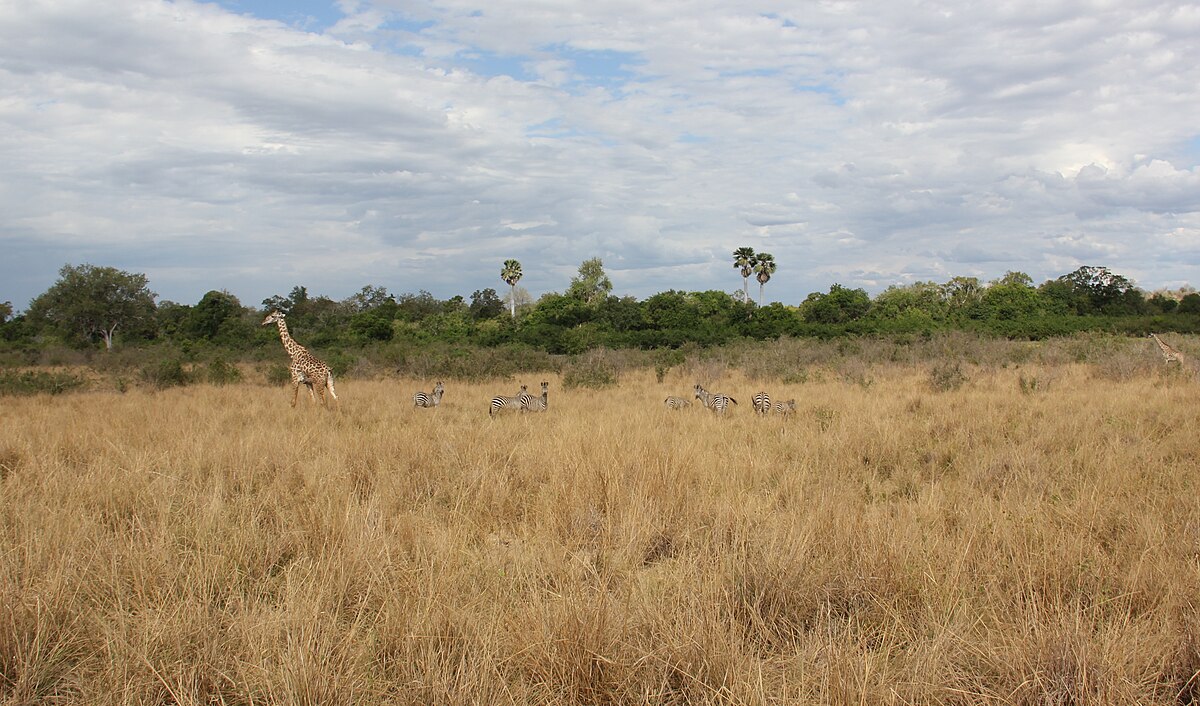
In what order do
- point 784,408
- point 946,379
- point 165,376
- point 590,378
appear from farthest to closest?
point 165,376
point 590,378
point 946,379
point 784,408

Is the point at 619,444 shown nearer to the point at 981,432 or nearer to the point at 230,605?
the point at 230,605

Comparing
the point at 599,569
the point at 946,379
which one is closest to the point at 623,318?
the point at 946,379

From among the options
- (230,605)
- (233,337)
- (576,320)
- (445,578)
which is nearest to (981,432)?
(445,578)

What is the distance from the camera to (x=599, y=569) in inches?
167

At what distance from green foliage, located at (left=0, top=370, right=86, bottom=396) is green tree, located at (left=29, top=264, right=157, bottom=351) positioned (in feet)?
96.0

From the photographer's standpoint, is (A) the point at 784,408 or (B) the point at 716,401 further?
(B) the point at 716,401

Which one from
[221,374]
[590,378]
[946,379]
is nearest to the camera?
[946,379]

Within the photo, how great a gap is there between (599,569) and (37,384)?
19025 millimetres

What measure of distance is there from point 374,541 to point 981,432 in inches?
309

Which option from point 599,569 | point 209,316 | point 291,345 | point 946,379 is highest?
point 209,316

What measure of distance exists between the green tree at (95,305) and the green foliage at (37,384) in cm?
2925

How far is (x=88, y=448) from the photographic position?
7793 mm

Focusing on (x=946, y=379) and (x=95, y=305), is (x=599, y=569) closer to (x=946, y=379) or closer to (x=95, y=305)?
(x=946, y=379)

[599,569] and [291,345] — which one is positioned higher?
[291,345]
